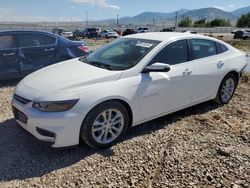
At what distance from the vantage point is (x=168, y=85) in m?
4.00

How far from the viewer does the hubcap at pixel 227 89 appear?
5177 mm

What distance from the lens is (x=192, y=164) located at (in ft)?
10.7

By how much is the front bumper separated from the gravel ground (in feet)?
0.75

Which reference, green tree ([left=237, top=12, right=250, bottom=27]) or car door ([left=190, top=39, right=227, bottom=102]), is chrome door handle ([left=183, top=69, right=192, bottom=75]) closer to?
car door ([left=190, top=39, right=227, bottom=102])

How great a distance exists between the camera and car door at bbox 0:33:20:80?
21.0ft

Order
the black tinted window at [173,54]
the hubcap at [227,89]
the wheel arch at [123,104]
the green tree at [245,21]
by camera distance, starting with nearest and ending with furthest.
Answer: the wheel arch at [123,104]
the black tinted window at [173,54]
the hubcap at [227,89]
the green tree at [245,21]

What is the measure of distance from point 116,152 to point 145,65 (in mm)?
1290

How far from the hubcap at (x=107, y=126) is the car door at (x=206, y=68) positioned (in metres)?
1.61

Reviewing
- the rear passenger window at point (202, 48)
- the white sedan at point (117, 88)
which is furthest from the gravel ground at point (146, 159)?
the rear passenger window at point (202, 48)

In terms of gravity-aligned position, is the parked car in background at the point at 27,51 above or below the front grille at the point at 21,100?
above

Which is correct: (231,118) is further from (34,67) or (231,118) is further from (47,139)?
(34,67)

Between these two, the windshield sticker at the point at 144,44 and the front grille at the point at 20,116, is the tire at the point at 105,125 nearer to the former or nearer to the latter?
the front grille at the point at 20,116

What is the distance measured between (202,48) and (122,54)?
1.55 m

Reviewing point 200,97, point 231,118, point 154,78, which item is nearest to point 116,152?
point 154,78
